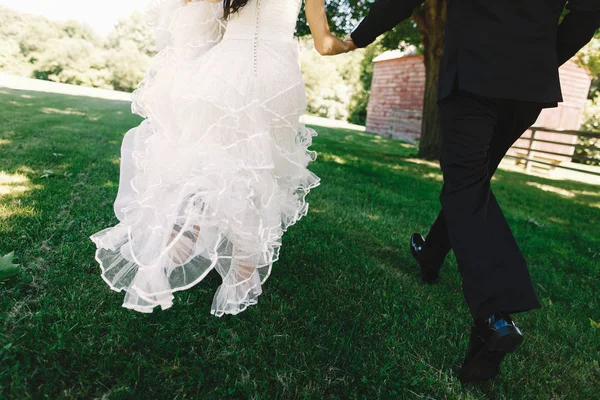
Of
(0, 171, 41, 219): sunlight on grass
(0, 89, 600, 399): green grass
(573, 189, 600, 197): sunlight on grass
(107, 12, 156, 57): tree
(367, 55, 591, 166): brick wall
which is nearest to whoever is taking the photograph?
(0, 89, 600, 399): green grass

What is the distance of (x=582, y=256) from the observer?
3549 mm

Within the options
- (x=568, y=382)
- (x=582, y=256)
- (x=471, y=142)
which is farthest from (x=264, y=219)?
(x=582, y=256)

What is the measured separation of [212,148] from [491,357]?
4.88 ft

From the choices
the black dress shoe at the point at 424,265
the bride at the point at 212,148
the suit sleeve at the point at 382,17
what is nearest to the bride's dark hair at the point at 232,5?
the bride at the point at 212,148

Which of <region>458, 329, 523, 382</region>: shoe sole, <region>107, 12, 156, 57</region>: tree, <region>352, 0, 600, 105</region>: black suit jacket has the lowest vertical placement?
<region>458, 329, 523, 382</region>: shoe sole

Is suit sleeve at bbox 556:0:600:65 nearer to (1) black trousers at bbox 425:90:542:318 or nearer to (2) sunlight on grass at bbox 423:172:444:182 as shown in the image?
(1) black trousers at bbox 425:90:542:318

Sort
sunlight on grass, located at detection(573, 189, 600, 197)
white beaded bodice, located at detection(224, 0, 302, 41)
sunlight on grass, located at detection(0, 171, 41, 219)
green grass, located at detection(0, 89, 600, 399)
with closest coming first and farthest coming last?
1. green grass, located at detection(0, 89, 600, 399)
2. white beaded bodice, located at detection(224, 0, 302, 41)
3. sunlight on grass, located at detection(0, 171, 41, 219)
4. sunlight on grass, located at detection(573, 189, 600, 197)

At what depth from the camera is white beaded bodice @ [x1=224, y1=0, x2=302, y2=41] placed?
1821mm

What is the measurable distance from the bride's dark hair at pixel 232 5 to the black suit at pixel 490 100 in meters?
0.92

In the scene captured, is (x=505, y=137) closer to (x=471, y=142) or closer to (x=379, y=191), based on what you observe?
(x=471, y=142)

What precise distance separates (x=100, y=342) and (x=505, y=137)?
199 cm

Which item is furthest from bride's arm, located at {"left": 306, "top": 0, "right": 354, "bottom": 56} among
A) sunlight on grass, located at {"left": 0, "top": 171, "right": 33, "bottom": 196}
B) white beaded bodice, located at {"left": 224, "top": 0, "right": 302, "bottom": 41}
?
sunlight on grass, located at {"left": 0, "top": 171, "right": 33, "bottom": 196}

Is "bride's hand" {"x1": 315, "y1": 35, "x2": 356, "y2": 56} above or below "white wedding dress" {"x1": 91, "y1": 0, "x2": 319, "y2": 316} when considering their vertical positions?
above

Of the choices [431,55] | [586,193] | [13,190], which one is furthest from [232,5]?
[586,193]
